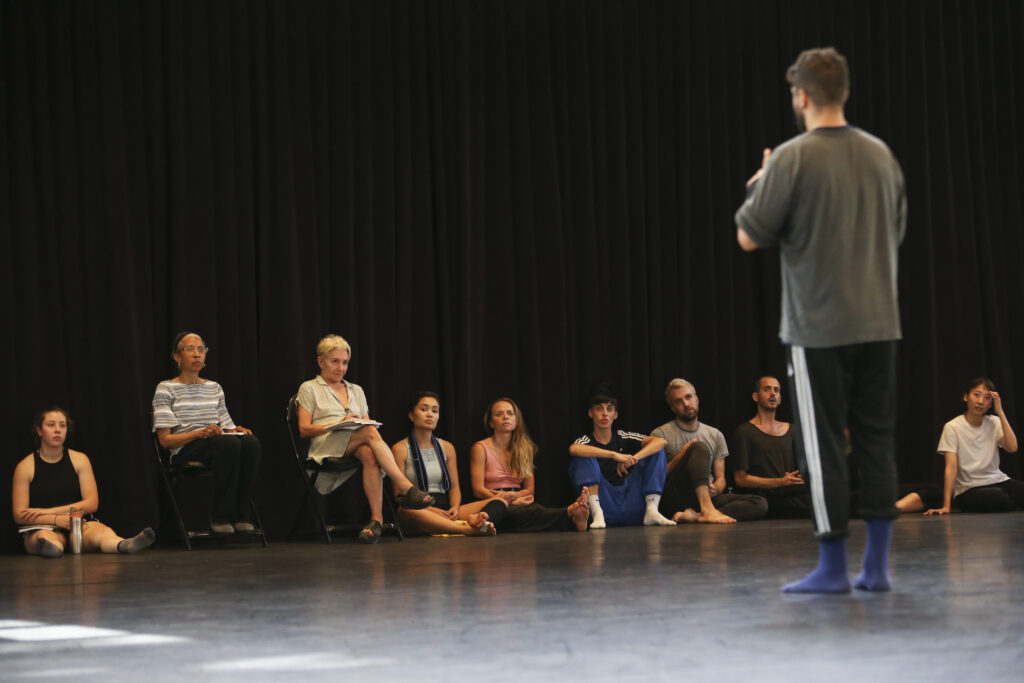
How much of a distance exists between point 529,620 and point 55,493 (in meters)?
3.64

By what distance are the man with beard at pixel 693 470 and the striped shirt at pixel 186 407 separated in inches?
99.8

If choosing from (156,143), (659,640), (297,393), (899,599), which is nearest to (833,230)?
(899,599)

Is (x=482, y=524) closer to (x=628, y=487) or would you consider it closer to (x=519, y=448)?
(x=519, y=448)

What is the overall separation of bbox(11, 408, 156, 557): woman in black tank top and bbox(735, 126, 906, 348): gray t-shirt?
338 centimetres

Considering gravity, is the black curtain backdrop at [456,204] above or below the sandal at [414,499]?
above

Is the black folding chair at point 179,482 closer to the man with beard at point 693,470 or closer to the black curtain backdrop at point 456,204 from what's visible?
the black curtain backdrop at point 456,204

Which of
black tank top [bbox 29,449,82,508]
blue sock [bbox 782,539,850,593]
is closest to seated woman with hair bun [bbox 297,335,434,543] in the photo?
black tank top [bbox 29,449,82,508]

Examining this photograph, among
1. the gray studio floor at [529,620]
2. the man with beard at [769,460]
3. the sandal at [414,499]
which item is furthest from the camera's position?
the man with beard at [769,460]

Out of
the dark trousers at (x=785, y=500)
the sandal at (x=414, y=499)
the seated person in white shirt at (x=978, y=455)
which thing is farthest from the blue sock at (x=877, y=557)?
Answer: the seated person in white shirt at (x=978, y=455)

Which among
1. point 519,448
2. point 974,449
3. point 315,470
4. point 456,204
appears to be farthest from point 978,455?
point 315,470

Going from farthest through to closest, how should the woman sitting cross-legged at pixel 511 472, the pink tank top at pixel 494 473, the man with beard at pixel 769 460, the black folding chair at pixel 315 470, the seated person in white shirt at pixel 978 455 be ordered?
the man with beard at pixel 769 460 < the seated person in white shirt at pixel 978 455 < the pink tank top at pixel 494 473 < the woman sitting cross-legged at pixel 511 472 < the black folding chair at pixel 315 470

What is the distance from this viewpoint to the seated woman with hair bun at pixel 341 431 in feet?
17.6

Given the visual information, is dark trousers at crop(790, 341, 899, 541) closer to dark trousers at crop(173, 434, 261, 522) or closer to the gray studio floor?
the gray studio floor

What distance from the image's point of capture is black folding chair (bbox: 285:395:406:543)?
214 inches
